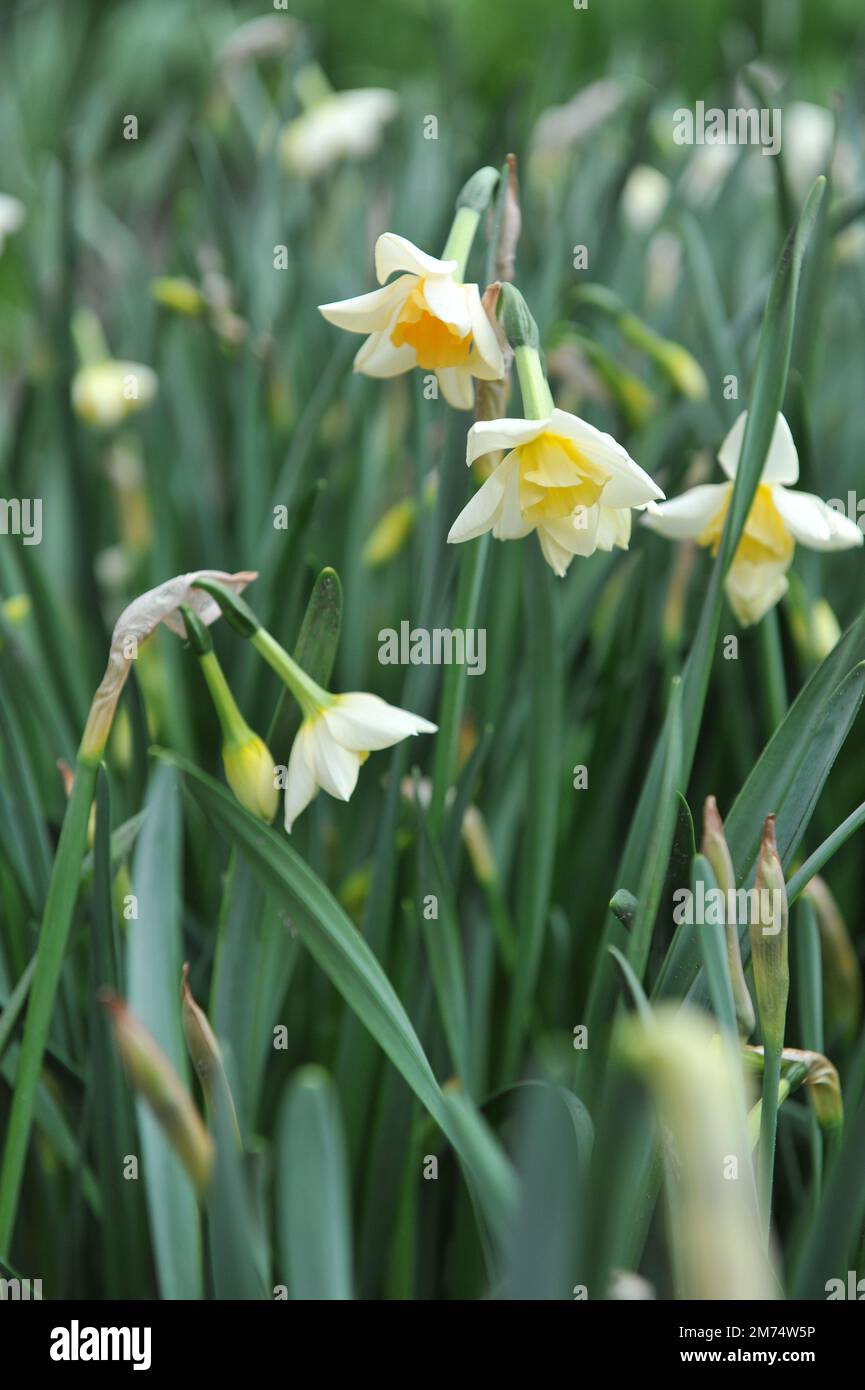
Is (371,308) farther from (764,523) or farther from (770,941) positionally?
(770,941)

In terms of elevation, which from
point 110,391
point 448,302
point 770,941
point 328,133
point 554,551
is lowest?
point 770,941

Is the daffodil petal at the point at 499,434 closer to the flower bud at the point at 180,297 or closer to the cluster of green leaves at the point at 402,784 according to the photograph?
the cluster of green leaves at the point at 402,784

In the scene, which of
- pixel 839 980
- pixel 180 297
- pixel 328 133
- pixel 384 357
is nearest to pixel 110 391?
pixel 180 297

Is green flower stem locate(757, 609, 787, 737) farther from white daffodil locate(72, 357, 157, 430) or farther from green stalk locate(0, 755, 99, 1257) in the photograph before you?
white daffodil locate(72, 357, 157, 430)

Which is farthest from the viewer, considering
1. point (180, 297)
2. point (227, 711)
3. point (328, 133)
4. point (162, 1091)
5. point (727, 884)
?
point (328, 133)

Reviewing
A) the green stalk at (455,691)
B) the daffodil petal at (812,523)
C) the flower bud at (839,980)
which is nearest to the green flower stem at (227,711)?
the green stalk at (455,691)
